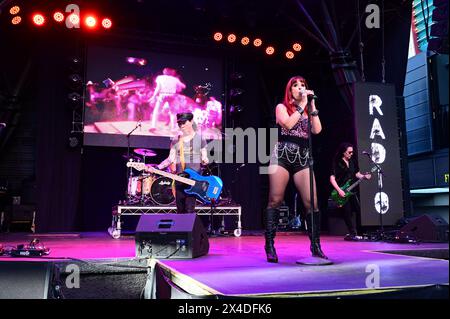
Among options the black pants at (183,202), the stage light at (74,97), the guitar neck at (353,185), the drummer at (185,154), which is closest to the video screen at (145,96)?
the stage light at (74,97)

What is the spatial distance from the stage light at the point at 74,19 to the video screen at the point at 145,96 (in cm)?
65

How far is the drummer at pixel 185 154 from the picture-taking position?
16.3 ft

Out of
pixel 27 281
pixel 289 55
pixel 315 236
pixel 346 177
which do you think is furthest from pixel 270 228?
pixel 289 55

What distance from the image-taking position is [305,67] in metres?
11.4

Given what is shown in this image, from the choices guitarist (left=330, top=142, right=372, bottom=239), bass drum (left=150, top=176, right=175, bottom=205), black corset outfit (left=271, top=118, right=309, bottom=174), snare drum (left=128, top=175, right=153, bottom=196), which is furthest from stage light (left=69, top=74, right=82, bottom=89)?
black corset outfit (left=271, top=118, right=309, bottom=174)

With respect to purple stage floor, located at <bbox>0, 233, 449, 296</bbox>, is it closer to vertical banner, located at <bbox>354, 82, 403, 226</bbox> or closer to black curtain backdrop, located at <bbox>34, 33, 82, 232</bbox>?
vertical banner, located at <bbox>354, 82, 403, 226</bbox>

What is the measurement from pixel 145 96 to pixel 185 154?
4.92m

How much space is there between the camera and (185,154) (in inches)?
200

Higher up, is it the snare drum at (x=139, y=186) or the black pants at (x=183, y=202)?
the snare drum at (x=139, y=186)

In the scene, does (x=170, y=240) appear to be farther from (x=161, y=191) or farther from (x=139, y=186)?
(x=139, y=186)

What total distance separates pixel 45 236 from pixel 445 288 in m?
7.14

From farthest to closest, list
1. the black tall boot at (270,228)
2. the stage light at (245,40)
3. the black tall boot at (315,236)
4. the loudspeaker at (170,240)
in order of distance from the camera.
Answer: the stage light at (245,40) < the loudspeaker at (170,240) < the black tall boot at (270,228) < the black tall boot at (315,236)

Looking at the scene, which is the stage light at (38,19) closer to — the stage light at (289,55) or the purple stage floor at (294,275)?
the stage light at (289,55)
